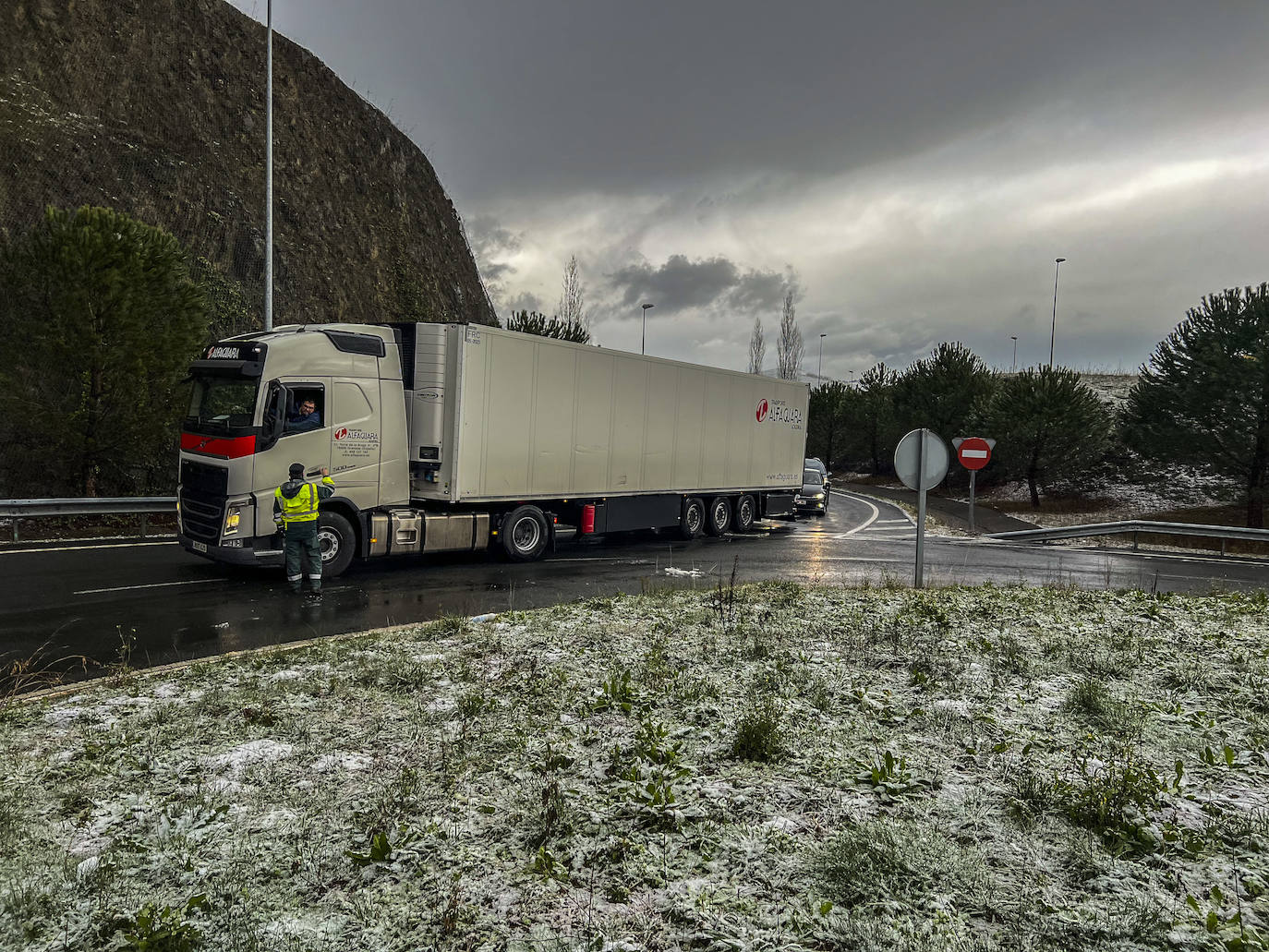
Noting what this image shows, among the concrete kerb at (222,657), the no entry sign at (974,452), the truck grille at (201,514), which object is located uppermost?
the no entry sign at (974,452)

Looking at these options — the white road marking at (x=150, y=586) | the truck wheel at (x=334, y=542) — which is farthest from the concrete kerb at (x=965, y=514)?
the white road marking at (x=150, y=586)

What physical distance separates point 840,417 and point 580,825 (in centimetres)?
5919

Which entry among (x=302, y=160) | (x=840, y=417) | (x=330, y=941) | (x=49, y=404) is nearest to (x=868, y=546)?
(x=330, y=941)

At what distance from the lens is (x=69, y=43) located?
98.2 ft

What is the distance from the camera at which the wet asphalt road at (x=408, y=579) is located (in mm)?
8023

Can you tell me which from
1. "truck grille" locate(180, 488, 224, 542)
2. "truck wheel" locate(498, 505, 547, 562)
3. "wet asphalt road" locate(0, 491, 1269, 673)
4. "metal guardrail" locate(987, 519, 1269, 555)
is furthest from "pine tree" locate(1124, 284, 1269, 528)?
"truck grille" locate(180, 488, 224, 542)

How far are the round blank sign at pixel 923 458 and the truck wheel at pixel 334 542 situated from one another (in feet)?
26.4

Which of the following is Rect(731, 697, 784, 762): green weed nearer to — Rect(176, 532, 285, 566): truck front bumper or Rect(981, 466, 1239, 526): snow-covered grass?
Rect(176, 532, 285, 566): truck front bumper

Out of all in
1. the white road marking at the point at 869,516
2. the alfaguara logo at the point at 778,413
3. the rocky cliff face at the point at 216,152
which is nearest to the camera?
the alfaguara logo at the point at 778,413

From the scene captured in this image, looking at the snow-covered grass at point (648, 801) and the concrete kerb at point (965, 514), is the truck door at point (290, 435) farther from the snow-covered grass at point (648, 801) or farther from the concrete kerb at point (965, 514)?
the concrete kerb at point (965, 514)

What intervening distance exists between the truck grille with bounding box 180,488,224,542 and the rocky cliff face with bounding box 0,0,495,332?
15.2 m

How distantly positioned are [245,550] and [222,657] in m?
4.13

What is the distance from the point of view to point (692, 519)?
58.1 feet

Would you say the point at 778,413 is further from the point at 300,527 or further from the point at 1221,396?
the point at 1221,396
